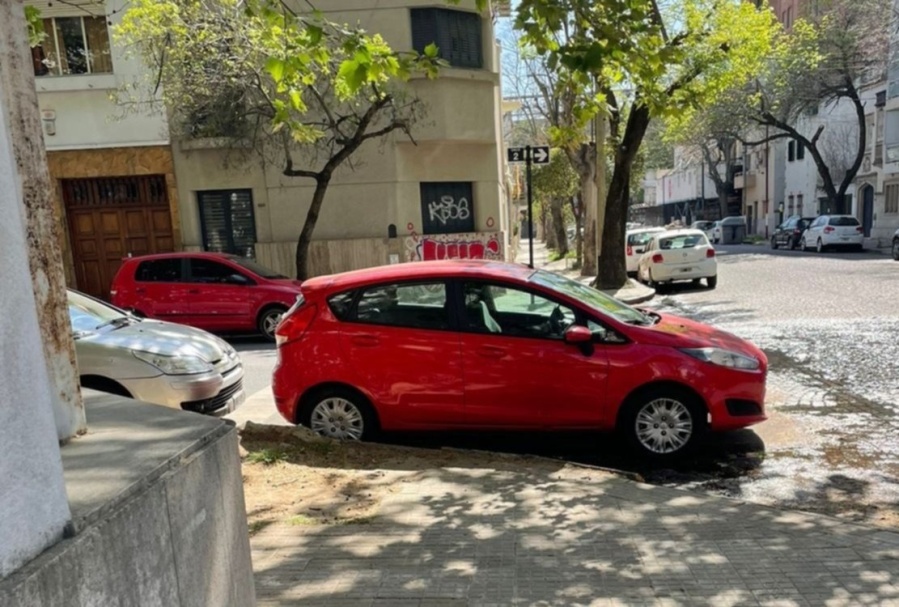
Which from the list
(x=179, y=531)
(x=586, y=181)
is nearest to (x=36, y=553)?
(x=179, y=531)

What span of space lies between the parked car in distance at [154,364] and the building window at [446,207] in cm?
1137

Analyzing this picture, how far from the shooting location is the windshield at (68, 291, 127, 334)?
20.4 ft

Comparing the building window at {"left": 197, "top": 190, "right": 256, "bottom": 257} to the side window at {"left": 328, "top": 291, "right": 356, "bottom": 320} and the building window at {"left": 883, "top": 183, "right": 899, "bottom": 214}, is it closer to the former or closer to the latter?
the side window at {"left": 328, "top": 291, "right": 356, "bottom": 320}

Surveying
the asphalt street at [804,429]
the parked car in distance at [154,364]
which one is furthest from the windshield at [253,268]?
the parked car in distance at [154,364]

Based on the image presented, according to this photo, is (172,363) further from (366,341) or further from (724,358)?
(724,358)

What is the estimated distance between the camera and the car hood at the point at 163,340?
5.97 m

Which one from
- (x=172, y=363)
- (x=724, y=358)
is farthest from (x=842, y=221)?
(x=172, y=363)

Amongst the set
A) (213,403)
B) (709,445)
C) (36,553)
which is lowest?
(709,445)

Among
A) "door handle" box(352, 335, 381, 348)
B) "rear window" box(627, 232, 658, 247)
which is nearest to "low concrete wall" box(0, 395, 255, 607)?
"door handle" box(352, 335, 381, 348)

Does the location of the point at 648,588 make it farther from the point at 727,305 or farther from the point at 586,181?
the point at 586,181

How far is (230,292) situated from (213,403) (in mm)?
5853

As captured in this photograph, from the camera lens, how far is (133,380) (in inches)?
230

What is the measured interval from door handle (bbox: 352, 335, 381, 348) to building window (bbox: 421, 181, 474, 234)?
12.0 m

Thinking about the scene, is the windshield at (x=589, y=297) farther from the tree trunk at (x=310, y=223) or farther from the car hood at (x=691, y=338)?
the tree trunk at (x=310, y=223)
